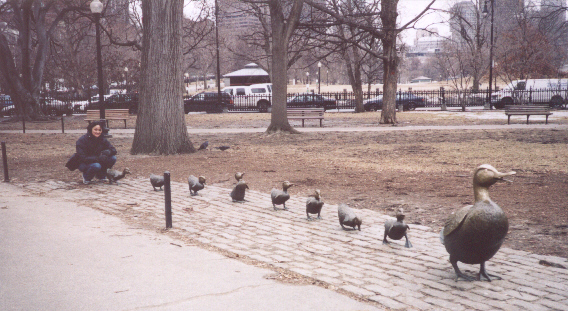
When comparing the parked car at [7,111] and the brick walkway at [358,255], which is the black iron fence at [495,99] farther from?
the brick walkway at [358,255]

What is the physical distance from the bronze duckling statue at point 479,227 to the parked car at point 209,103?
31514mm

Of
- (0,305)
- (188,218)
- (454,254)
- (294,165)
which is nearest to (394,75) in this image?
(294,165)

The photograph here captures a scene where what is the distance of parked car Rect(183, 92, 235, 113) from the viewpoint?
35406 millimetres

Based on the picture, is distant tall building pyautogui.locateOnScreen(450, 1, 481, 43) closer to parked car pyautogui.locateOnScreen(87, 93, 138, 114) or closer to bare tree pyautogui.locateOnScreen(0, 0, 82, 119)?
bare tree pyautogui.locateOnScreen(0, 0, 82, 119)

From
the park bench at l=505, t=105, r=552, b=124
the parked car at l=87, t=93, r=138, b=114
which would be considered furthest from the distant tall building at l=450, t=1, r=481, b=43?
the parked car at l=87, t=93, r=138, b=114

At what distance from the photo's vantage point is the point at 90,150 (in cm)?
993

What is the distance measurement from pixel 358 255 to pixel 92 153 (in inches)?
259

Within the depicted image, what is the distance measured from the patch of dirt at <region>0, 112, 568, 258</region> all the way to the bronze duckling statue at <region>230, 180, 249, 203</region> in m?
1.15

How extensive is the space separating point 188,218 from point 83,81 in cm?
3748

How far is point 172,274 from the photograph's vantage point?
4875 millimetres

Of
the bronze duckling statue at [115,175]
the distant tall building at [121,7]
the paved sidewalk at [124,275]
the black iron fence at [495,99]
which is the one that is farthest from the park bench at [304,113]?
the paved sidewalk at [124,275]

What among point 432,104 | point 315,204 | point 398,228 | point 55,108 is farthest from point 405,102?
point 398,228

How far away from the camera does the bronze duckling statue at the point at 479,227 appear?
14.0 feet

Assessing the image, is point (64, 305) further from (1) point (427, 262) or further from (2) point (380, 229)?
(2) point (380, 229)
